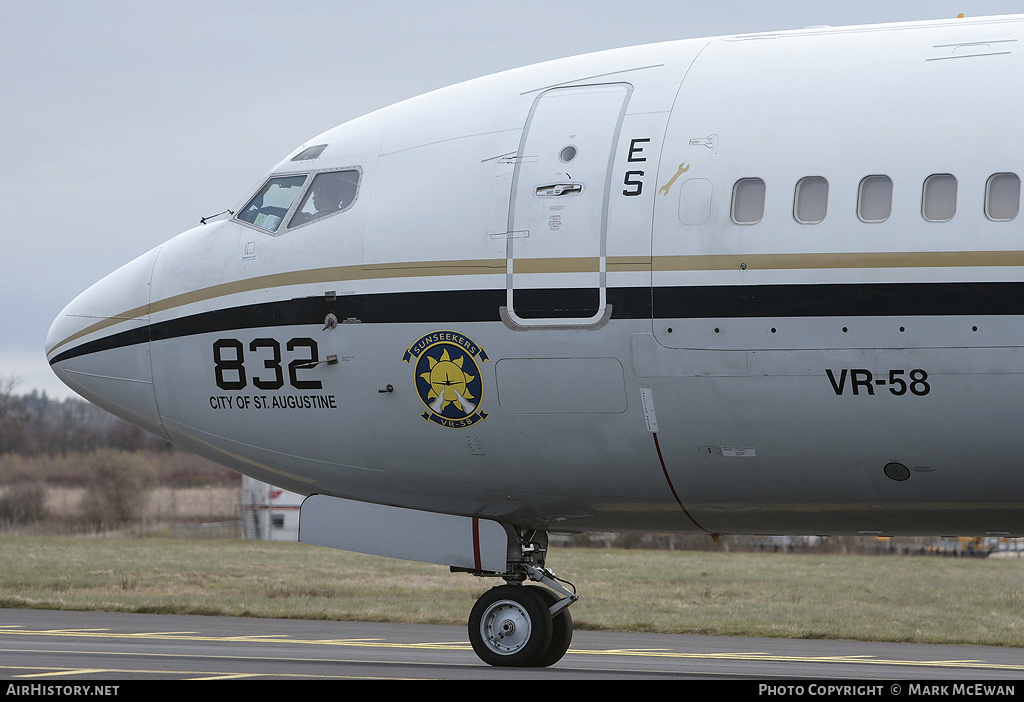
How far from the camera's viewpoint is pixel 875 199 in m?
9.35

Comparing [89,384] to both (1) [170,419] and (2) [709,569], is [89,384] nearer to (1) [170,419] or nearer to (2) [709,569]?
(1) [170,419]

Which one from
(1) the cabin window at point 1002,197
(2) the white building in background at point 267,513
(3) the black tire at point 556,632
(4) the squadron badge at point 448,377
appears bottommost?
(2) the white building in background at point 267,513

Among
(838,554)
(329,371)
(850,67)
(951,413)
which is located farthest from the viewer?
(838,554)

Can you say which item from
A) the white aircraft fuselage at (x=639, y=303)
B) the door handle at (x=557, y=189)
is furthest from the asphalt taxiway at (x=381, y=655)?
the door handle at (x=557, y=189)

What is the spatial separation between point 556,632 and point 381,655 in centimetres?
356

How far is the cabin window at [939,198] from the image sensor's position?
9156mm

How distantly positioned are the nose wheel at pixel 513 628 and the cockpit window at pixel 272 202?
13.2 feet

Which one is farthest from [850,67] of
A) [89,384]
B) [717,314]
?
[89,384]

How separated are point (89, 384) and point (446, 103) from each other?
4.41 metres

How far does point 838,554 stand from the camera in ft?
139

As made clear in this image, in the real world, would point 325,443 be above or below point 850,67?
below

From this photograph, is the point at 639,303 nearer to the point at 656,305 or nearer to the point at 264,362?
the point at 656,305

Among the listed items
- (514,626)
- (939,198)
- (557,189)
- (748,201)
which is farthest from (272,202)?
(939,198)

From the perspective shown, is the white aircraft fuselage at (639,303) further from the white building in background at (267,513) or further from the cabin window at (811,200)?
the white building in background at (267,513)
